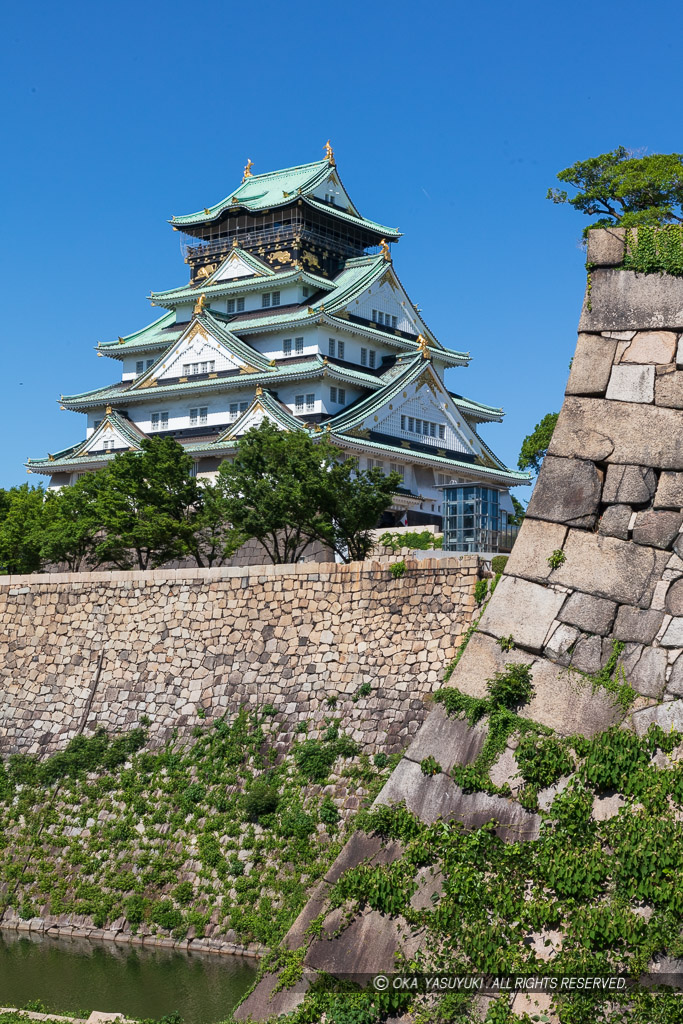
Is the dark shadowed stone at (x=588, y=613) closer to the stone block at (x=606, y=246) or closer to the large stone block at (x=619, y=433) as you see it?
the large stone block at (x=619, y=433)

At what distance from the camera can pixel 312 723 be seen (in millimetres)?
16891

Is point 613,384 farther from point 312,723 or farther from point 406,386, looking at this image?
point 406,386

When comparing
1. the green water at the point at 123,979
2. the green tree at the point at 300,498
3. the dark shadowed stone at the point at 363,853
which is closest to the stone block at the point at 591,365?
the dark shadowed stone at the point at 363,853

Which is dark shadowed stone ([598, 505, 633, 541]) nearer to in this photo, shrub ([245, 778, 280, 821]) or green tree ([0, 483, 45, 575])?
shrub ([245, 778, 280, 821])

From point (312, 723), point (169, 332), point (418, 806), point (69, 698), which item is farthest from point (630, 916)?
point (169, 332)

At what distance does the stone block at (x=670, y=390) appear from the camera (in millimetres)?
7836

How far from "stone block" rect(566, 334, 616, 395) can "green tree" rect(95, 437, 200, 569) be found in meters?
17.4

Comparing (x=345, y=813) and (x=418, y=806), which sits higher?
(x=418, y=806)

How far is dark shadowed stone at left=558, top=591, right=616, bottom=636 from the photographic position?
7684 millimetres

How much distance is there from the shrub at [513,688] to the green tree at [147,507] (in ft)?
57.6

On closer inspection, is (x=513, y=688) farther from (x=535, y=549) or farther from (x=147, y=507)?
(x=147, y=507)

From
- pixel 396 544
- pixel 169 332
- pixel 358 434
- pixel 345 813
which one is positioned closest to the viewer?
pixel 345 813

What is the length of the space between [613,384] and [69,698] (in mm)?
14918

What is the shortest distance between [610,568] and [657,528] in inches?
15.5
